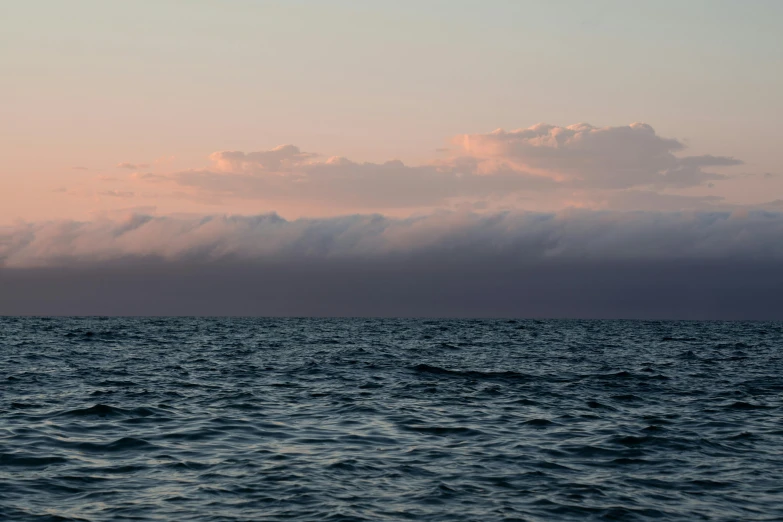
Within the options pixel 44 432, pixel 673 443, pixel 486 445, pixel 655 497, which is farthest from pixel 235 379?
pixel 655 497

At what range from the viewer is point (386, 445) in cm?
2195

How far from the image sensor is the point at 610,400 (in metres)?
31.4

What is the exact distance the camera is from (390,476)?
60.2 feet

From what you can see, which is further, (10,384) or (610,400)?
(10,384)

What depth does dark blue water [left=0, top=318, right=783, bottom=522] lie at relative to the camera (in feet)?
52.8

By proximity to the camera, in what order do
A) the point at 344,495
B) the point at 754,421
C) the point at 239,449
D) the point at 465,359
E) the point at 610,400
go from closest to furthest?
1. the point at 344,495
2. the point at 239,449
3. the point at 754,421
4. the point at 610,400
5. the point at 465,359

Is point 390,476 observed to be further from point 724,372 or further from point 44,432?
point 724,372

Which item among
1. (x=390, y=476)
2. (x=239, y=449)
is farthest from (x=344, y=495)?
(x=239, y=449)

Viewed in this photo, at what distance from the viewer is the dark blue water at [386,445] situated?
Result: 1609cm

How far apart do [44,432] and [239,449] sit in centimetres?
621

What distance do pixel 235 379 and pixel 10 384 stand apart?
9.73 m

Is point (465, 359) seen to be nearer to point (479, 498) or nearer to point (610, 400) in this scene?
point (610, 400)

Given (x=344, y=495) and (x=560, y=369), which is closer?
(x=344, y=495)

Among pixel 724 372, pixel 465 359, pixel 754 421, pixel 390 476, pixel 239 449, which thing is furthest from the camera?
pixel 465 359
